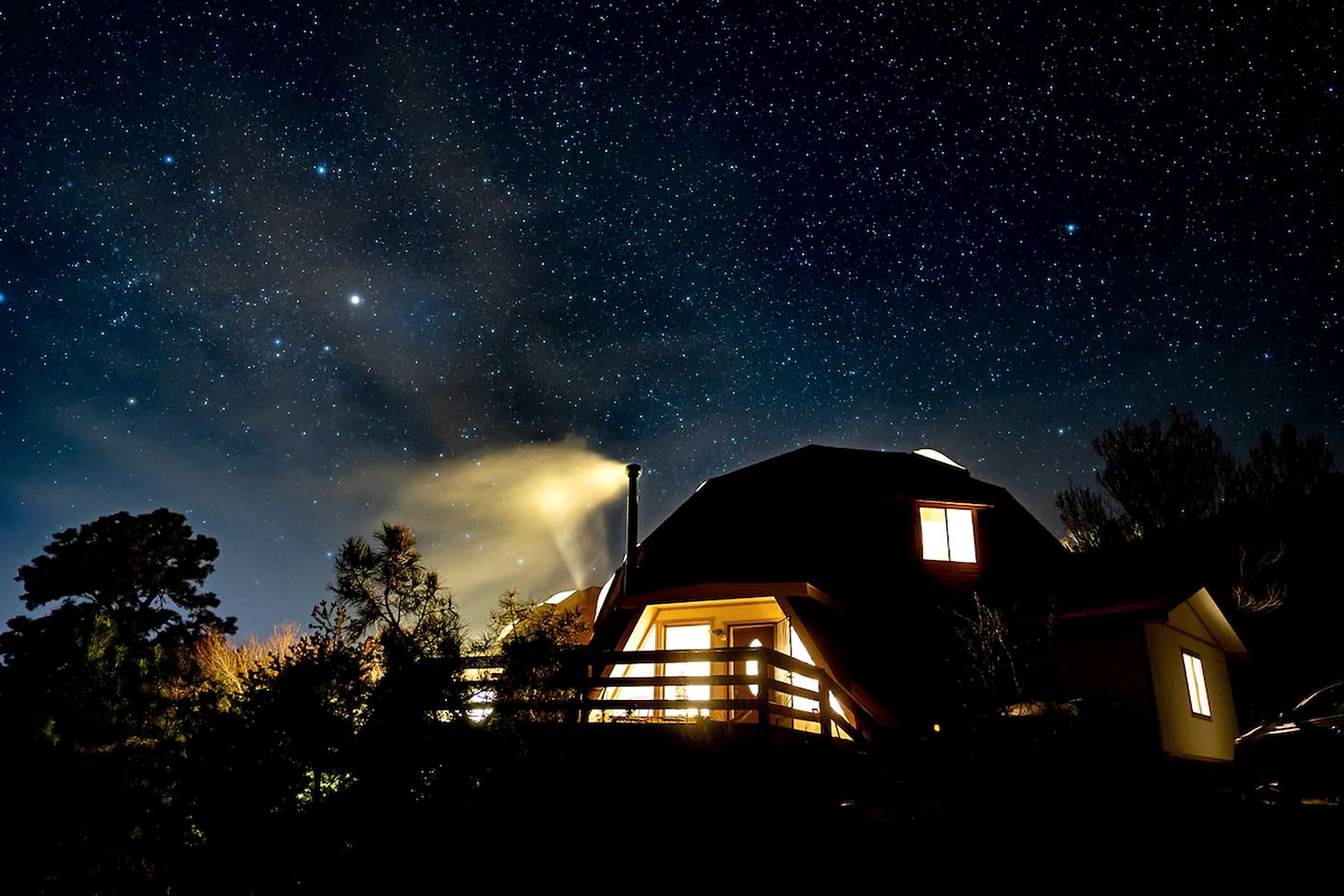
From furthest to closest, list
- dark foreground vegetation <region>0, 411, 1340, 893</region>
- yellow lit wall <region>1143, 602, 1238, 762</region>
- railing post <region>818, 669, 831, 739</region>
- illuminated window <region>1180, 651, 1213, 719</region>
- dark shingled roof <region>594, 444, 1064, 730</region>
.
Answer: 1. dark shingled roof <region>594, 444, 1064, 730</region>
2. illuminated window <region>1180, 651, 1213, 719</region>
3. yellow lit wall <region>1143, 602, 1238, 762</region>
4. railing post <region>818, 669, 831, 739</region>
5. dark foreground vegetation <region>0, 411, 1340, 893</region>

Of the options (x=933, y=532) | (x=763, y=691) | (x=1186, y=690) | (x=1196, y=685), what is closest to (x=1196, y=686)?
(x=1196, y=685)

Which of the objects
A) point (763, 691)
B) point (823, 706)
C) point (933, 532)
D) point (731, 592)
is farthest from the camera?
point (933, 532)

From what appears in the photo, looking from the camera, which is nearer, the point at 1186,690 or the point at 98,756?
the point at 98,756

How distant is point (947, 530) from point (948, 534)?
0.33 ft

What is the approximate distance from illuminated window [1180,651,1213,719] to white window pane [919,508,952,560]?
534 cm

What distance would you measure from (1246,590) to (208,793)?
30.8 metres

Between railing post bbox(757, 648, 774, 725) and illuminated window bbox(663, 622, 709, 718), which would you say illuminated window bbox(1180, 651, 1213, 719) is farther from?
railing post bbox(757, 648, 774, 725)

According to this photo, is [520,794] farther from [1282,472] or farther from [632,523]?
[1282,472]

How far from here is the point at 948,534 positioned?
19.3 m

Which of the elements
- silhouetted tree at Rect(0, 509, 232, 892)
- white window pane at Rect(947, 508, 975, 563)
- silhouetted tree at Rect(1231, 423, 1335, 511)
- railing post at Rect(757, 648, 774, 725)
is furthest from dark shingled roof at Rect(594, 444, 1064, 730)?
silhouetted tree at Rect(1231, 423, 1335, 511)

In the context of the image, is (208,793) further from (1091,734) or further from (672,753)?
(1091,734)

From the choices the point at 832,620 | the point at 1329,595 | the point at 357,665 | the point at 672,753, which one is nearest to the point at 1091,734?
the point at 832,620

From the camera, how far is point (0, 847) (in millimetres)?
12055

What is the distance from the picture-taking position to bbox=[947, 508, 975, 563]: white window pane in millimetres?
19078
